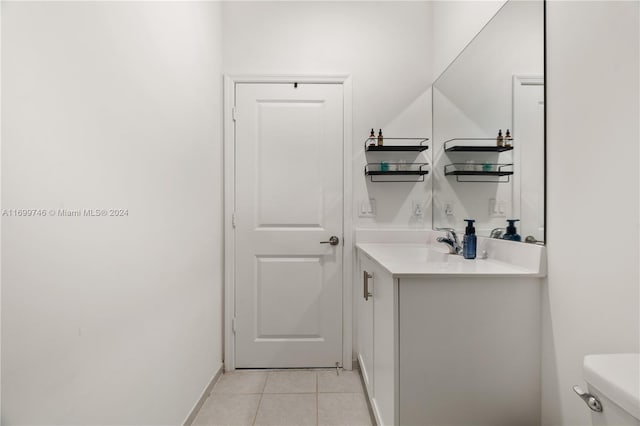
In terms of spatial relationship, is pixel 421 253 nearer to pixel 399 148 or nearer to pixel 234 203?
pixel 399 148

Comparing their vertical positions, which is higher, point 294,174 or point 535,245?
point 294,174

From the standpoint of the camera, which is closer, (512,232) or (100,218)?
(100,218)

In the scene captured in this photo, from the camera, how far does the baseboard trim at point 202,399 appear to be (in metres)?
1.67

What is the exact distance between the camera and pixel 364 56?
2.31 metres

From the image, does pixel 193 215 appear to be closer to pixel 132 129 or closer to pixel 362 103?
pixel 132 129

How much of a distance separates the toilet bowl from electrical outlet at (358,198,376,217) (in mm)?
1616

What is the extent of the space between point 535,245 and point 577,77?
24.6 inches

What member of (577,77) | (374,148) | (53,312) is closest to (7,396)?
(53,312)

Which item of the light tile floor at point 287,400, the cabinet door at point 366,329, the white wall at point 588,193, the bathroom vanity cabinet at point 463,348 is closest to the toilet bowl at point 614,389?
the white wall at point 588,193

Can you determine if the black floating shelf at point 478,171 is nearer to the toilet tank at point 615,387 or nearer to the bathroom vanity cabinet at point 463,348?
the bathroom vanity cabinet at point 463,348

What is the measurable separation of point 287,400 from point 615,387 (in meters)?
1.67

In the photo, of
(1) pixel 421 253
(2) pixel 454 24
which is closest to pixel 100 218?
(1) pixel 421 253

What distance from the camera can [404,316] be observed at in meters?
1.19

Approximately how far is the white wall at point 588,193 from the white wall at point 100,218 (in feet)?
5.08
